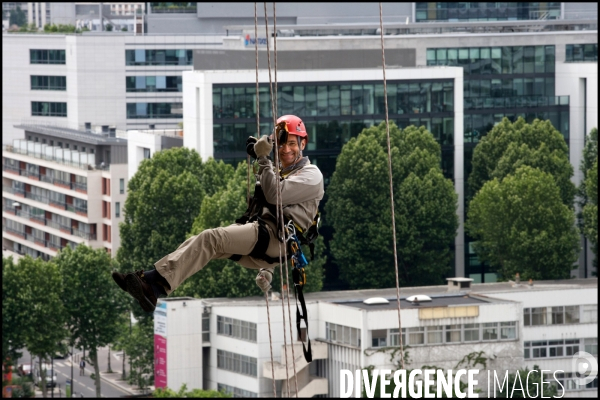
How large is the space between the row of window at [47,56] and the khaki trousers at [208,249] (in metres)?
112

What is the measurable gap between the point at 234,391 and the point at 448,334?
35.6 feet

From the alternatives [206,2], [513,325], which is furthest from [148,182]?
[206,2]

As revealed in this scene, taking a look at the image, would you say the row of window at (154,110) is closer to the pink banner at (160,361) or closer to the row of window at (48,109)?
the row of window at (48,109)

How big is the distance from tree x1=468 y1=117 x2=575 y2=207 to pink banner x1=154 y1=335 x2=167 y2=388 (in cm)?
2534

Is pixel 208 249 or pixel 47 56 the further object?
pixel 47 56

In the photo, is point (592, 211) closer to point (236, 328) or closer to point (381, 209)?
point (381, 209)

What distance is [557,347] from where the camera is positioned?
84.2 metres

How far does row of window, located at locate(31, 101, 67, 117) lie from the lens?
13199cm

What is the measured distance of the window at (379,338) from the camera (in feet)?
254

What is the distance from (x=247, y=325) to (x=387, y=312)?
6873 millimetres

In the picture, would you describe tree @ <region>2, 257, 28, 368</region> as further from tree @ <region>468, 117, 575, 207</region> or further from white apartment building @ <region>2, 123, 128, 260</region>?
tree @ <region>468, 117, 575, 207</region>

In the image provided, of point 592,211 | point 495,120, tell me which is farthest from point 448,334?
→ point 495,120

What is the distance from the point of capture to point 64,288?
282 ft

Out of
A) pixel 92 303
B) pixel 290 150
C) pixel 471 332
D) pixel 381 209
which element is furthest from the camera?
pixel 381 209
